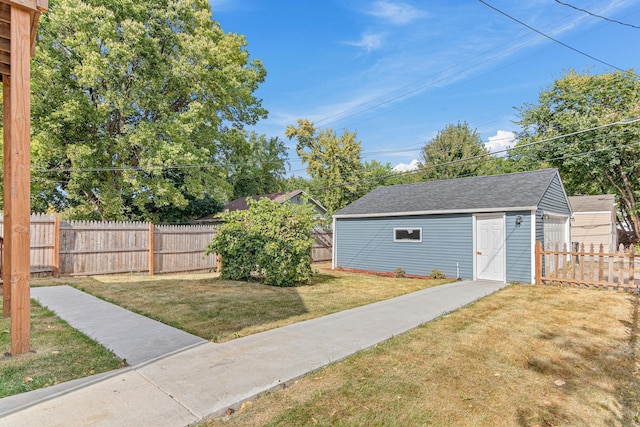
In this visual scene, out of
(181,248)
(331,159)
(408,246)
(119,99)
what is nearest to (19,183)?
(181,248)

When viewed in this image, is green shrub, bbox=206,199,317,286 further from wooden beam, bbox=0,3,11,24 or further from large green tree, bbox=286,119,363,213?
large green tree, bbox=286,119,363,213

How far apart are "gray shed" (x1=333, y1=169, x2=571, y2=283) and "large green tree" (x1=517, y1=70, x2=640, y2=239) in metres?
10.3

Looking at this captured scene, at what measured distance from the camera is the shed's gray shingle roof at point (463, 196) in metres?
10.2

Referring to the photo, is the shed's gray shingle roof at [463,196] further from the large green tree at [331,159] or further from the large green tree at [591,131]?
the large green tree at [331,159]

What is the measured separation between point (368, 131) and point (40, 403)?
26084 mm

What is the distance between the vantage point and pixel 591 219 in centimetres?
1844

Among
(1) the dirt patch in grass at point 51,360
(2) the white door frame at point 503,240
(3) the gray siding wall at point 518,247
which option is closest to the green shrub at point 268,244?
(1) the dirt patch in grass at point 51,360

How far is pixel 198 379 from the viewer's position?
124 inches

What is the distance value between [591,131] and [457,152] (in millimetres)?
8607

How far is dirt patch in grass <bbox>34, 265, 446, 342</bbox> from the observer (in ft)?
17.5

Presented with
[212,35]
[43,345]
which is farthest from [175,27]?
[43,345]

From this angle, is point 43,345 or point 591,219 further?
point 591,219

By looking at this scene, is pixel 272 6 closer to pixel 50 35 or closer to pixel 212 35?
pixel 212 35

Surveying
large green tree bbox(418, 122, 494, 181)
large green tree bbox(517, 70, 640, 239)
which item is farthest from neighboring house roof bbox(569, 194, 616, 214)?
large green tree bbox(418, 122, 494, 181)
